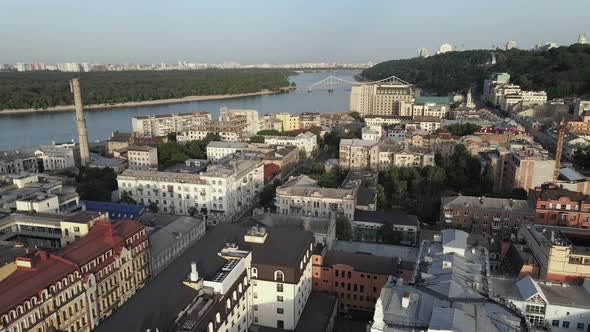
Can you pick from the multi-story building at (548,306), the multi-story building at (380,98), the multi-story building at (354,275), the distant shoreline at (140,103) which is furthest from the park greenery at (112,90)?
the multi-story building at (548,306)

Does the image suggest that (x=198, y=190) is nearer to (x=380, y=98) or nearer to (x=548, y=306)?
(x=548, y=306)

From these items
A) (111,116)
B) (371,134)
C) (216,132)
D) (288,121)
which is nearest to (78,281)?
(371,134)

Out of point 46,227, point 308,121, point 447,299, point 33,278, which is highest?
point 447,299

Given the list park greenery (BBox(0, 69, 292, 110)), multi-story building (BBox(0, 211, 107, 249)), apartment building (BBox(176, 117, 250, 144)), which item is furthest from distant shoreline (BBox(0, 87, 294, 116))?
multi-story building (BBox(0, 211, 107, 249))

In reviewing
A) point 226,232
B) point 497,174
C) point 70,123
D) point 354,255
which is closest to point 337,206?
point 354,255

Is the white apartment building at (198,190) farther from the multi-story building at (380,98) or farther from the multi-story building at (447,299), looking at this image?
the multi-story building at (380,98)
